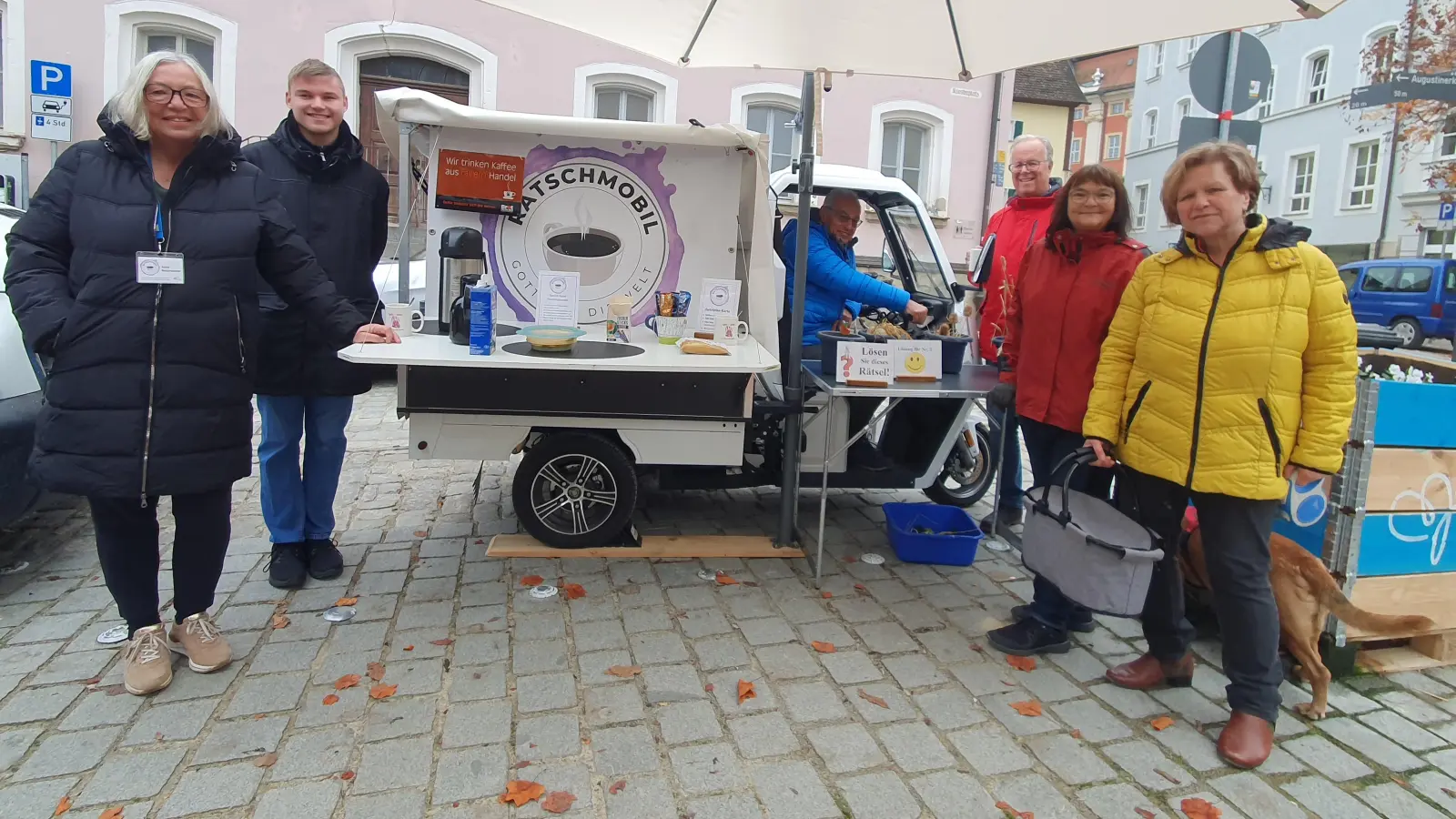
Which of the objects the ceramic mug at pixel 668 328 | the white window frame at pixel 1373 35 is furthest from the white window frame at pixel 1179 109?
the ceramic mug at pixel 668 328

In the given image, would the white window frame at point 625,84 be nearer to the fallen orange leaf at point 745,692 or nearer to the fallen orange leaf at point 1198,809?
the fallen orange leaf at point 745,692

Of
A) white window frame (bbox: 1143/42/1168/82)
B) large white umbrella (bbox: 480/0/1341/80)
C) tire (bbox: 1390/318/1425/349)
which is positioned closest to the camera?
large white umbrella (bbox: 480/0/1341/80)

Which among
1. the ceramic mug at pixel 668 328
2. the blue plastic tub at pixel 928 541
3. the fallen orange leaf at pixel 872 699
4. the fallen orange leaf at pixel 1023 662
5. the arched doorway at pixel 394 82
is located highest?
the arched doorway at pixel 394 82

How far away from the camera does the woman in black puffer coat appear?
8.18 feet

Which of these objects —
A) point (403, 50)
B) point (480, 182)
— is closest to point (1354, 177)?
point (403, 50)

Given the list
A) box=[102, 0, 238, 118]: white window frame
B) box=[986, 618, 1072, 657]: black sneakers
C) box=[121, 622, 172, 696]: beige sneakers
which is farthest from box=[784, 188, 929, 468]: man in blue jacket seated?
box=[102, 0, 238, 118]: white window frame

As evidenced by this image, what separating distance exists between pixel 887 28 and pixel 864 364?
135cm

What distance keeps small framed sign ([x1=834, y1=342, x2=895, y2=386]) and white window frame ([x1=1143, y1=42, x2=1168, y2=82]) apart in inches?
1438

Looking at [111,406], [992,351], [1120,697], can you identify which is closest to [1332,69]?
[992,351]

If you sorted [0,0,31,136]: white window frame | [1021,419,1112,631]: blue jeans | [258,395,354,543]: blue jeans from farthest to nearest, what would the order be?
[0,0,31,136]: white window frame
[258,395,354,543]: blue jeans
[1021,419,1112,631]: blue jeans

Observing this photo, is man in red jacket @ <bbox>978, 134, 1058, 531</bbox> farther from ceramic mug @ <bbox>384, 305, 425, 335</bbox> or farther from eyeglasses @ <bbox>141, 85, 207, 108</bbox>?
eyeglasses @ <bbox>141, 85, 207, 108</bbox>

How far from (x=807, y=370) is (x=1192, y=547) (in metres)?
1.74

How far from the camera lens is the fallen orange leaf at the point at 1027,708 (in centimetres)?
276

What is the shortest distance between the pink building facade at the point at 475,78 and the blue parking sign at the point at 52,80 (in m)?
1.70
